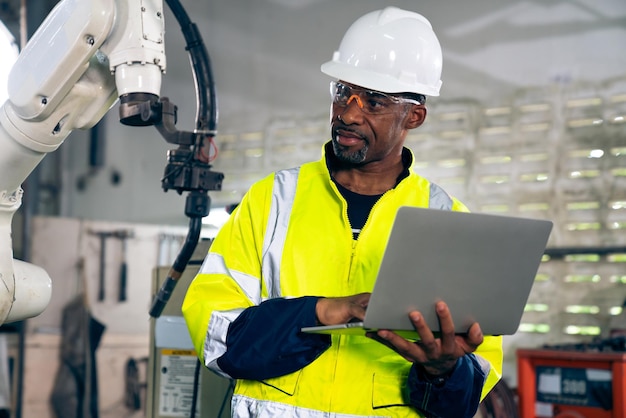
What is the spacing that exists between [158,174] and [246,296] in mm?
3490

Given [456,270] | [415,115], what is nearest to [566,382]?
[415,115]

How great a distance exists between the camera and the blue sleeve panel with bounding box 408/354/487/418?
62.7 inches

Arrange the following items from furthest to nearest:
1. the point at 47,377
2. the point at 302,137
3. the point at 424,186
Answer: the point at 47,377 < the point at 302,137 < the point at 424,186

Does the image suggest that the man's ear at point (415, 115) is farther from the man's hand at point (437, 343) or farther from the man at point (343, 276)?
the man's hand at point (437, 343)

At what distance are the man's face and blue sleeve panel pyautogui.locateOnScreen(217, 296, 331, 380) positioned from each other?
412 mm

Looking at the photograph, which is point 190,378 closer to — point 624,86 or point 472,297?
point 472,297

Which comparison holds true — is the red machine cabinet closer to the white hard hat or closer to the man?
the man

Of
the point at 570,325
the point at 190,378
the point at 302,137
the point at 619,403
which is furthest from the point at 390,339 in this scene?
the point at 302,137

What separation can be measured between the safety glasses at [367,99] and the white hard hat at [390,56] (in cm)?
2

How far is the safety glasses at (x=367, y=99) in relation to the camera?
1816mm

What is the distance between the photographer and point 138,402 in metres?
4.84

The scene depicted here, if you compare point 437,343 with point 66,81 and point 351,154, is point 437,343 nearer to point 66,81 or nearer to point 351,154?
point 351,154

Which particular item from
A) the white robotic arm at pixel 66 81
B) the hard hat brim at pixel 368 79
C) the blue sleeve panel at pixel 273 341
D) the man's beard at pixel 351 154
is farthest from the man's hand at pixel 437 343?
the white robotic arm at pixel 66 81

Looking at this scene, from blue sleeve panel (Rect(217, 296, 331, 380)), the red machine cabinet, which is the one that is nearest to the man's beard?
blue sleeve panel (Rect(217, 296, 331, 380))
